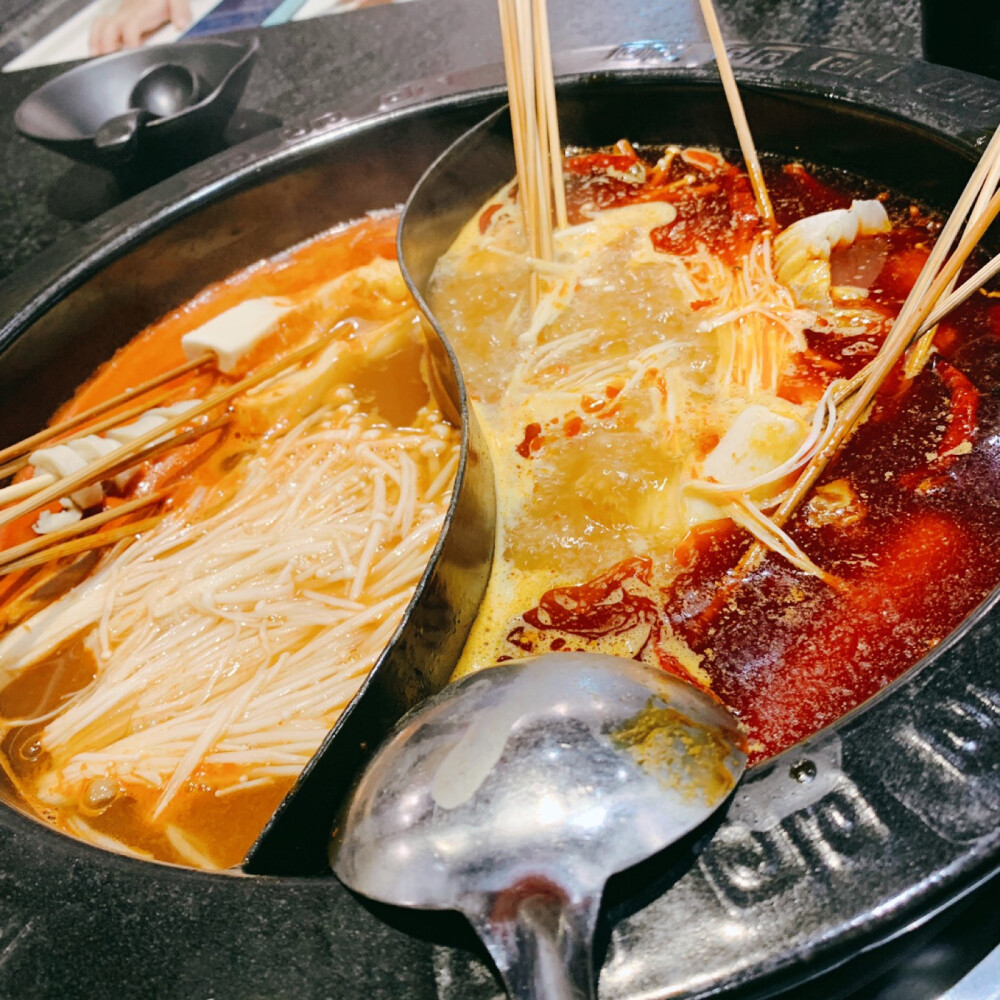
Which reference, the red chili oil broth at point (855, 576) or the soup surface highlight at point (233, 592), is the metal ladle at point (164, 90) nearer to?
the soup surface highlight at point (233, 592)

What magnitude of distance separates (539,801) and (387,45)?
12.2ft

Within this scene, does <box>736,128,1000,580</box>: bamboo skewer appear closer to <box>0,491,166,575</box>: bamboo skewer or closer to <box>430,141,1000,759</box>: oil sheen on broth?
<box>430,141,1000,759</box>: oil sheen on broth

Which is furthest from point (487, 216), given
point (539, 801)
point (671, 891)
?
point (671, 891)

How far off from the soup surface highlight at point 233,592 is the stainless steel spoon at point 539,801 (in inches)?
24.3

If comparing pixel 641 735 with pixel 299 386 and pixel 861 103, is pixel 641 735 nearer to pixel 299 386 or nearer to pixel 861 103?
pixel 299 386

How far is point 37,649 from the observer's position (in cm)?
198

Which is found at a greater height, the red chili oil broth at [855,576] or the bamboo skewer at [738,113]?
the bamboo skewer at [738,113]

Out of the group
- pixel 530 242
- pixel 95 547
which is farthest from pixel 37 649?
pixel 530 242

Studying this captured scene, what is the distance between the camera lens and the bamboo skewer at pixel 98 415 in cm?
211

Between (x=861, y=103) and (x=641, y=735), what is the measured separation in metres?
2.11

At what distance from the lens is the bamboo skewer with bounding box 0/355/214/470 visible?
2109mm

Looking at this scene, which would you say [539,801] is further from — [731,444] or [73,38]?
[73,38]

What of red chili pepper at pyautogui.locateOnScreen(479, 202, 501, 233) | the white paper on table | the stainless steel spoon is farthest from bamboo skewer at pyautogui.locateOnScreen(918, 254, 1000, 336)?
the white paper on table

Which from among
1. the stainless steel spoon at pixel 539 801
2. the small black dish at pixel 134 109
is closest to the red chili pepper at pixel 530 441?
the stainless steel spoon at pixel 539 801
